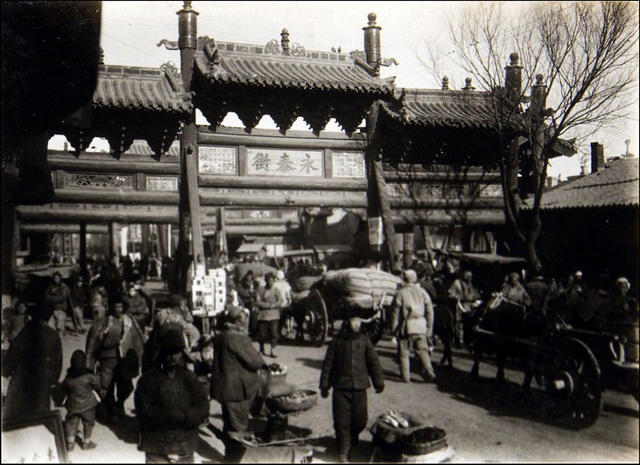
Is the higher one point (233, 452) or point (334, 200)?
point (334, 200)

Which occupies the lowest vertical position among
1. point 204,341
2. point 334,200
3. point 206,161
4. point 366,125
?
point 204,341

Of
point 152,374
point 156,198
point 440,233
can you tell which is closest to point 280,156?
point 156,198

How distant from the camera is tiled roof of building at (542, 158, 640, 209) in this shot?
1667cm

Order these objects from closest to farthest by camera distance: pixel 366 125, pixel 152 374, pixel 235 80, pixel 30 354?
pixel 152 374 → pixel 30 354 → pixel 235 80 → pixel 366 125

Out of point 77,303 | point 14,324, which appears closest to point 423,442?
point 14,324

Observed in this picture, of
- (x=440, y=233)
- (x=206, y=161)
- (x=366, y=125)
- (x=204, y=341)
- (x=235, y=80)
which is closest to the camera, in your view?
(x=204, y=341)

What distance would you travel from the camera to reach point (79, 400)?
21.4 ft

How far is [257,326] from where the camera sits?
41.3 ft

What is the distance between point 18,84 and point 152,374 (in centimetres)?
343

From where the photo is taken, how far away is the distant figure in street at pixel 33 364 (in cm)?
628

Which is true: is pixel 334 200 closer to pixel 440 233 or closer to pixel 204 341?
pixel 204 341

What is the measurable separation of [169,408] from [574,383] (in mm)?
5051

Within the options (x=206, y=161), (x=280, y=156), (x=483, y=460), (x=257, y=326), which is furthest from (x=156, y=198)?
(x=483, y=460)

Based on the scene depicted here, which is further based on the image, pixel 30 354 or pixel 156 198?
pixel 156 198
